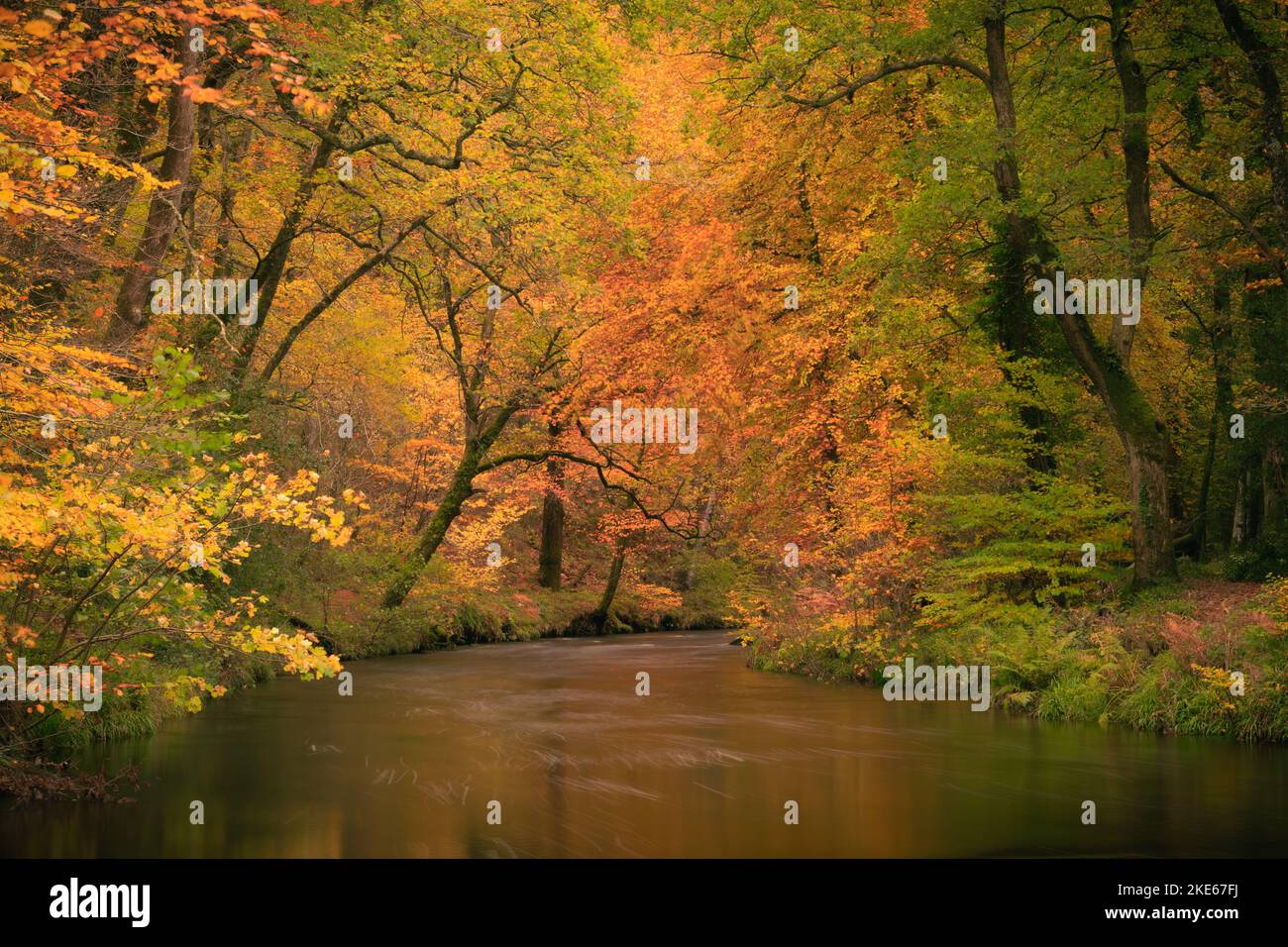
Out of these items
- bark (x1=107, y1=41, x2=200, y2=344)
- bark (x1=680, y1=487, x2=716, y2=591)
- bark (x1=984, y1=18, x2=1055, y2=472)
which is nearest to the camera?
bark (x1=107, y1=41, x2=200, y2=344)

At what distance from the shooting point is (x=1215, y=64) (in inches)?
690

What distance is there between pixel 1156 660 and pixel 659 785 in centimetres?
645

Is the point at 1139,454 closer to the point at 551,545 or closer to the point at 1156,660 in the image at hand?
the point at 1156,660

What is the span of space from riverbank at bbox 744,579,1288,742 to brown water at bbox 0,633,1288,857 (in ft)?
1.44

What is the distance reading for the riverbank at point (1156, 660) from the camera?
38.0 ft

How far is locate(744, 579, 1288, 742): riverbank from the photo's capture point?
11594 millimetres

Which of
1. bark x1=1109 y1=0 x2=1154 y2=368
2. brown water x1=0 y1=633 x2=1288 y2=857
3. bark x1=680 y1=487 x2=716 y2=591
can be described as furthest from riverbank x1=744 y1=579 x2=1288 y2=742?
bark x1=680 y1=487 x2=716 y2=591

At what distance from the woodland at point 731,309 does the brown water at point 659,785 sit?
1.08 m

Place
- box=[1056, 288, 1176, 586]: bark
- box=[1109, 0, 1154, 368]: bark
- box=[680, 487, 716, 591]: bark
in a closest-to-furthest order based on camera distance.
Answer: box=[1056, 288, 1176, 586]: bark, box=[1109, 0, 1154, 368]: bark, box=[680, 487, 716, 591]: bark

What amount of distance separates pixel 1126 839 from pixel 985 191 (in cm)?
1089

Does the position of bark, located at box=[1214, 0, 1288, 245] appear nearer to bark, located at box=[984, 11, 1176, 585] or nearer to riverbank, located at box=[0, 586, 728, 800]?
bark, located at box=[984, 11, 1176, 585]

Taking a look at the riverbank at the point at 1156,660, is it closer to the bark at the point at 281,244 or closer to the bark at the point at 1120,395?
the bark at the point at 1120,395

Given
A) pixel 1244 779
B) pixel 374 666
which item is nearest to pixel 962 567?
pixel 1244 779
